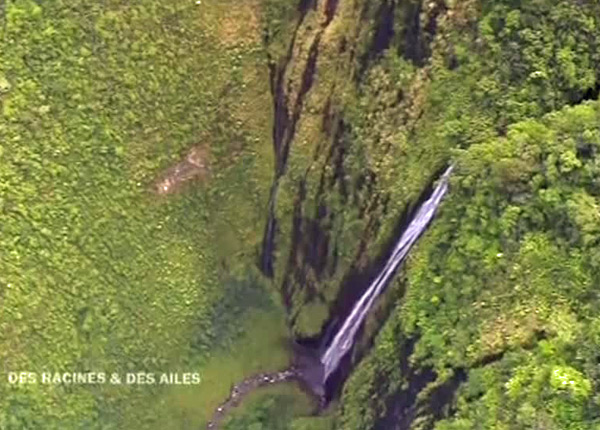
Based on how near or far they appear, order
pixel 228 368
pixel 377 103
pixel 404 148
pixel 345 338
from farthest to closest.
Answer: pixel 228 368, pixel 345 338, pixel 377 103, pixel 404 148

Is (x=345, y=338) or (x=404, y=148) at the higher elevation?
Result: (x=404, y=148)

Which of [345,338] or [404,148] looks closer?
[404,148]

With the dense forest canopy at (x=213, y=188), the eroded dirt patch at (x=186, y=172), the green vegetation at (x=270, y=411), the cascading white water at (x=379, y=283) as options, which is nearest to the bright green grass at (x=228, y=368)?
the dense forest canopy at (x=213, y=188)

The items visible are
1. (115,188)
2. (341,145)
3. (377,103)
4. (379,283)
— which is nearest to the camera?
(377,103)

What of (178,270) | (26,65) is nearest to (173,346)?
(178,270)

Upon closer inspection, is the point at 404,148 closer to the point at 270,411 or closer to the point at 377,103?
the point at 377,103

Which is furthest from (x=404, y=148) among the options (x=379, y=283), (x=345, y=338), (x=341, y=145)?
(x=345, y=338)
